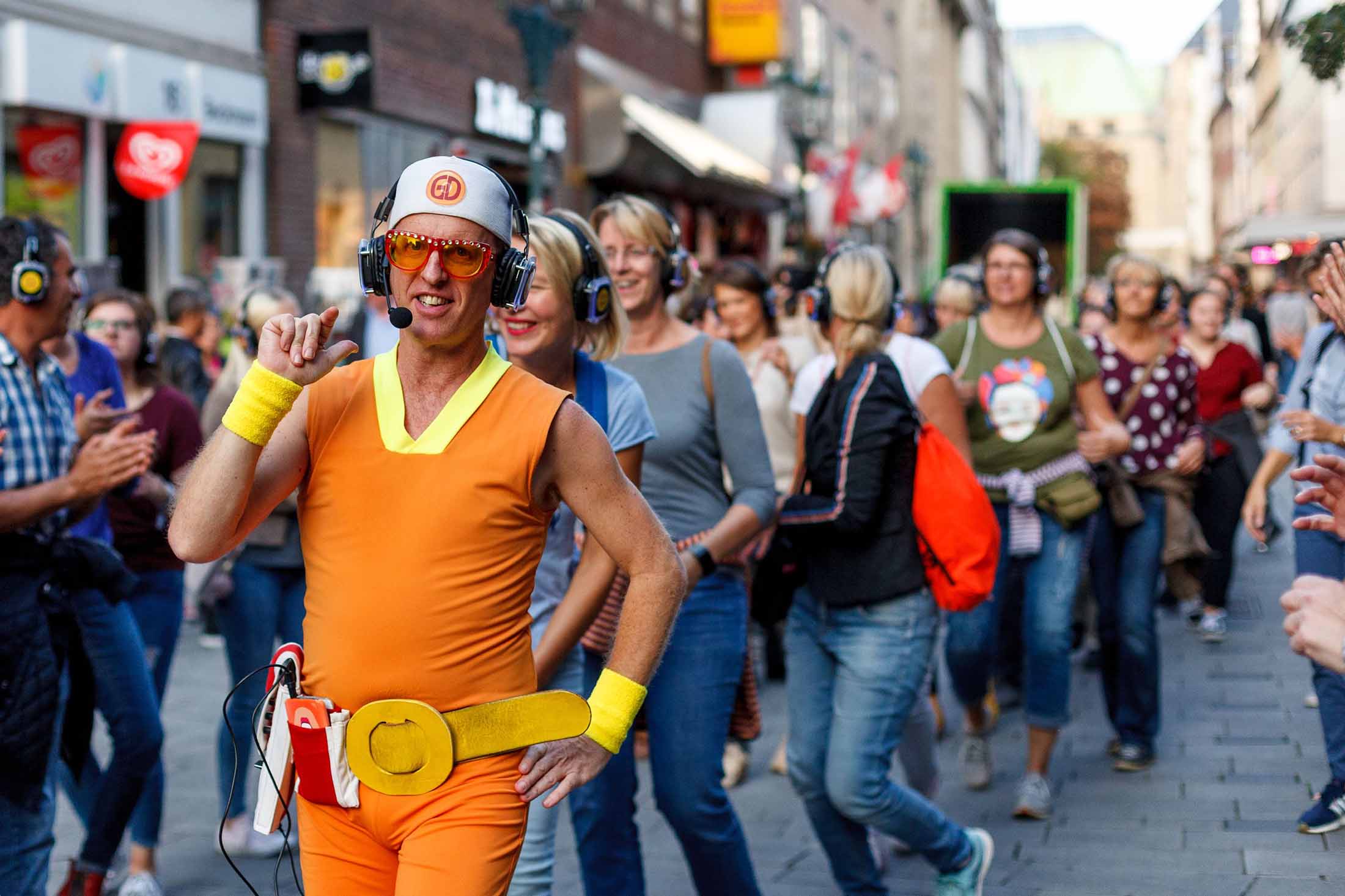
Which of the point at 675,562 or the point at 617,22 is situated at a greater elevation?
the point at 617,22

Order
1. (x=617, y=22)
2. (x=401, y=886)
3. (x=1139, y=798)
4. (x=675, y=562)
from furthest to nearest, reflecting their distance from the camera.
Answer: (x=617, y=22) → (x=1139, y=798) → (x=675, y=562) → (x=401, y=886)

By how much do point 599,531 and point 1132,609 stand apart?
4398 mm

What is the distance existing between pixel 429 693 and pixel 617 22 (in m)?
23.1

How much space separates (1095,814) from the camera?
6.27 meters

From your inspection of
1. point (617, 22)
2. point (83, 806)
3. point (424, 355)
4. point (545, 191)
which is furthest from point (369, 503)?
point (617, 22)

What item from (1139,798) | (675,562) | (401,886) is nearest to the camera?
(401,886)

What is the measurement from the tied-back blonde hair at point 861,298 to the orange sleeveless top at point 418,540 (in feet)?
7.44

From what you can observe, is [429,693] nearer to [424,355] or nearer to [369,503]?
[369,503]

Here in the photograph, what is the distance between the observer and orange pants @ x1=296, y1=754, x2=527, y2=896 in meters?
2.78

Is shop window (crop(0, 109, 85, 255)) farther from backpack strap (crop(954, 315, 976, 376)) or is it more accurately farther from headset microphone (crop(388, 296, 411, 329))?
headset microphone (crop(388, 296, 411, 329))

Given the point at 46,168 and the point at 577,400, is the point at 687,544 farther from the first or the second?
the point at 46,168

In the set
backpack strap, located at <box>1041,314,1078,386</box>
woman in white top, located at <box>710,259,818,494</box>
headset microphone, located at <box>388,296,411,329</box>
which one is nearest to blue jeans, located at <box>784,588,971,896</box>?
backpack strap, located at <box>1041,314,1078,386</box>

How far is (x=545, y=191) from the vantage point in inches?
850

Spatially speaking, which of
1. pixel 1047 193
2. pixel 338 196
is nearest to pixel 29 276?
pixel 338 196
